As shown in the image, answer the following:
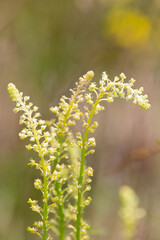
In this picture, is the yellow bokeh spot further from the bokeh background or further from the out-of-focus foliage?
the out-of-focus foliage

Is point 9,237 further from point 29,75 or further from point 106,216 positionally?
point 29,75

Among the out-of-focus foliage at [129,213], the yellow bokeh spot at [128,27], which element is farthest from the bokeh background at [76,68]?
the out-of-focus foliage at [129,213]

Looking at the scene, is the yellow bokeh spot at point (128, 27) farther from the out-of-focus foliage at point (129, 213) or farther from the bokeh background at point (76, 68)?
the out-of-focus foliage at point (129, 213)

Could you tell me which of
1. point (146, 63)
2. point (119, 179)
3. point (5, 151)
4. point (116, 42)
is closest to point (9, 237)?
point (5, 151)

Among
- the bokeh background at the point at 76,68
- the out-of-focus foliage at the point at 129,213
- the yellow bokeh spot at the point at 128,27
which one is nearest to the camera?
the out-of-focus foliage at the point at 129,213

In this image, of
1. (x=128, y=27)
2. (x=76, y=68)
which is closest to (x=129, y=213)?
(x=76, y=68)

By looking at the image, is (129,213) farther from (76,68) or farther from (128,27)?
(128,27)

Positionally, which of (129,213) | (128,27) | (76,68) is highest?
(128,27)
